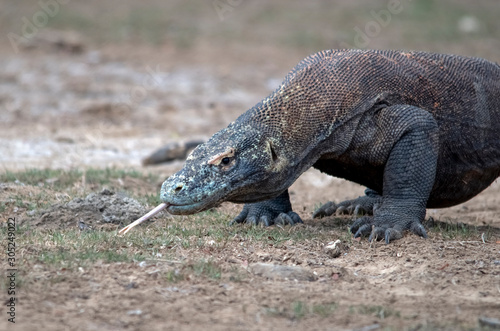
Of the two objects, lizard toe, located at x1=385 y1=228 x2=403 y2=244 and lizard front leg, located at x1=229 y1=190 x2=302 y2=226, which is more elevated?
lizard front leg, located at x1=229 y1=190 x2=302 y2=226

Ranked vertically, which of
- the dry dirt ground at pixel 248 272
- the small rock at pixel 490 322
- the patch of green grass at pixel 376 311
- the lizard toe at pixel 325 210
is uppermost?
the lizard toe at pixel 325 210

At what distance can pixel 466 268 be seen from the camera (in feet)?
13.3

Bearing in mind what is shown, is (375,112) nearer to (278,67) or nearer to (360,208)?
(360,208)

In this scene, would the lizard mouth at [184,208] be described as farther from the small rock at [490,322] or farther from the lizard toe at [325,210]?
the small rock at [490,322]

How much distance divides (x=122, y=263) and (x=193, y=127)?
6953mm

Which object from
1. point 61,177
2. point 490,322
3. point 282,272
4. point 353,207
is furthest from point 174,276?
point 61,177

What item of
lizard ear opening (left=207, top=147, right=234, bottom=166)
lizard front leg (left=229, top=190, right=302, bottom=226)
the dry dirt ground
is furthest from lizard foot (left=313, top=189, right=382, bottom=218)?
lizard ear opening (left=207, top=147, right=234, bottom=166)

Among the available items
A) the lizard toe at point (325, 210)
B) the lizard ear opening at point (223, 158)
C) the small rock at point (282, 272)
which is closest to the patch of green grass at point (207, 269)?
the small rock at point (282, 272)

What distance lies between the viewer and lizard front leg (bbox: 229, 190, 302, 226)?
5.22 meters

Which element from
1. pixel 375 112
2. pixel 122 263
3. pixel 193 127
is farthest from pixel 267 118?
pixel 193 127

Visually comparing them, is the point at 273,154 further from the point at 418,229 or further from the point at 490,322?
the point at 490,322

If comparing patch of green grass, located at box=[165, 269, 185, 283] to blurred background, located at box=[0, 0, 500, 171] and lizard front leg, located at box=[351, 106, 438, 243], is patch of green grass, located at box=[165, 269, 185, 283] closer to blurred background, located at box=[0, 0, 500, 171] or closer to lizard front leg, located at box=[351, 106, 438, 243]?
lizard front leg, located at box=[351, 106, 438, 243]

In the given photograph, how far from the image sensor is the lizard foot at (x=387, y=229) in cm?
466

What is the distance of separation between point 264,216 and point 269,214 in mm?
71
